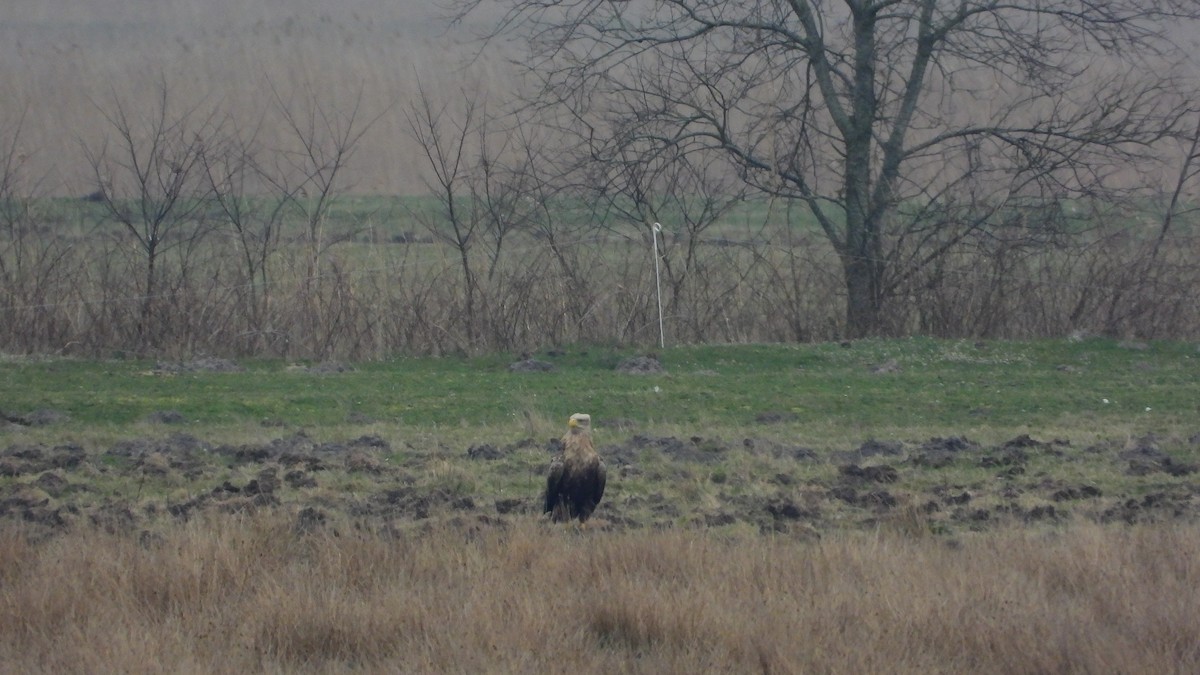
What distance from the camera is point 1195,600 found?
5008 mm

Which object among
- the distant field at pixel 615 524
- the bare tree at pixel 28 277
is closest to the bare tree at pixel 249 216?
the bare tree at pixel 28 277

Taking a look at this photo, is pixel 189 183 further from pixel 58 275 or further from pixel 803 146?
pixel 803 146

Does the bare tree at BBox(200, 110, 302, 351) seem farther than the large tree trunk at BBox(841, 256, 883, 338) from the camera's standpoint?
→ No

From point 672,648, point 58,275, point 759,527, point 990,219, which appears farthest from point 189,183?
point 672,648

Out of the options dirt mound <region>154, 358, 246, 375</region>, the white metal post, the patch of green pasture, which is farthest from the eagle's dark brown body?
the white metal post

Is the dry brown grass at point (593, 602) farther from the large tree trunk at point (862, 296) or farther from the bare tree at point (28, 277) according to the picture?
the large tree trunk at point (862, 296)

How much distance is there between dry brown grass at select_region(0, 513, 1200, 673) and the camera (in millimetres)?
4648

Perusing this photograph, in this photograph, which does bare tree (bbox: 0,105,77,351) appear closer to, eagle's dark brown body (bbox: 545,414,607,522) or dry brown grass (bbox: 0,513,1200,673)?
dry brown grass (bbox: 0,513,1200,673)

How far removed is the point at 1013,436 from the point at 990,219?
6.70 metres

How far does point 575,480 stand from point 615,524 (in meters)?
0.35

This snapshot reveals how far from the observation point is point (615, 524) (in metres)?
6.84

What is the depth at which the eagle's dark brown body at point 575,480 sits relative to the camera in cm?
673

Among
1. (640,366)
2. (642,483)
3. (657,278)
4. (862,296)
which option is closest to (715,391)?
(640,366)

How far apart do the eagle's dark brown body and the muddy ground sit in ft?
0.51
